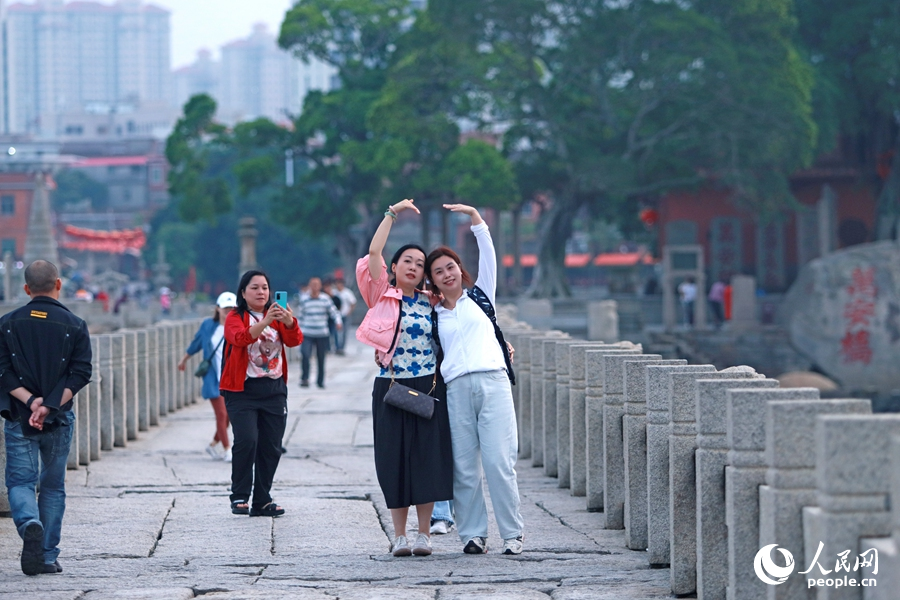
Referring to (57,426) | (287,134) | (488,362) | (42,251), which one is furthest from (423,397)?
(287,134)

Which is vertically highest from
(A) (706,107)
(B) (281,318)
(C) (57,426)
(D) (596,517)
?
(A) (706,107)

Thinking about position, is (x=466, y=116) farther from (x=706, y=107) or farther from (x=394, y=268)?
(x=394, y=268)

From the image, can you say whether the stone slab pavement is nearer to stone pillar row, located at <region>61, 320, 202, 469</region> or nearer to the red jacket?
stone pillar row, located at <region>61, 320, 202, 469</region>

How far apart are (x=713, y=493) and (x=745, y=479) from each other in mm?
455

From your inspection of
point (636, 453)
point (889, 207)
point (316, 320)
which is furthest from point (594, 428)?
point (889, 207)

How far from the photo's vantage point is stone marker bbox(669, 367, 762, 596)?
5.98 meters

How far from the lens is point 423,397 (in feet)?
22.4

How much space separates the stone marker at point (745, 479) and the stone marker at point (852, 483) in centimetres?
85

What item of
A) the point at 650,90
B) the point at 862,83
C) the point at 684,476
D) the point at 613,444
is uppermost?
the point at 862,83

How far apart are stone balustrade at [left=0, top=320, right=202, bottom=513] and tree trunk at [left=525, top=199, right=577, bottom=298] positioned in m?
23.3

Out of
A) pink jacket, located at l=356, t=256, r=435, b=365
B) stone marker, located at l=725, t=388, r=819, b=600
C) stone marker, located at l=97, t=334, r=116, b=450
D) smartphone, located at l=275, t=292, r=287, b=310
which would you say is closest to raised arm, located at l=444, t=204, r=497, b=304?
pink jacket, located at l=356, t=256, r=435, b=365

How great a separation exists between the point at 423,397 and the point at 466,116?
110 feet

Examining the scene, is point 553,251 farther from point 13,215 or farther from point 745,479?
point 13,215

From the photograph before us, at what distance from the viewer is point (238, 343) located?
27.0 ft
